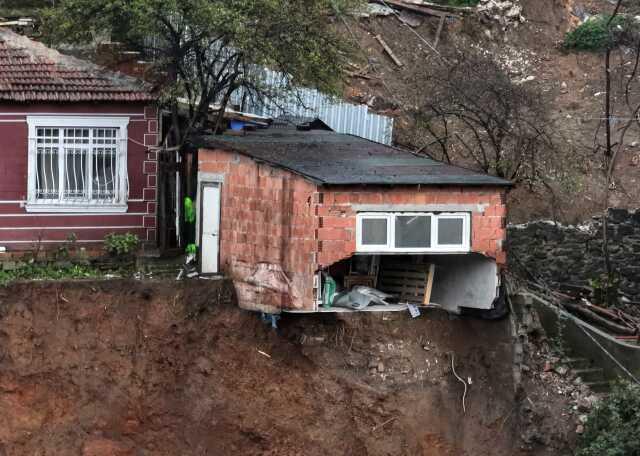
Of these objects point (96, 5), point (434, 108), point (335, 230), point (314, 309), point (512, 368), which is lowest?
point (512, 368)

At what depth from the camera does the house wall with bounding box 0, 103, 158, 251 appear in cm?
1709

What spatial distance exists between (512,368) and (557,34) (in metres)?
14.8

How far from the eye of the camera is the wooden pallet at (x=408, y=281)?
48.5 ft

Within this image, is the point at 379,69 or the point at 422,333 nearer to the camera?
the point at 422,333

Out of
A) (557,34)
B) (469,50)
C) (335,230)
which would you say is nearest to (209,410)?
(335,230)

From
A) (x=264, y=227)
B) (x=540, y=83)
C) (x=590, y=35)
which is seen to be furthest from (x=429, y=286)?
(x=590, y=35)

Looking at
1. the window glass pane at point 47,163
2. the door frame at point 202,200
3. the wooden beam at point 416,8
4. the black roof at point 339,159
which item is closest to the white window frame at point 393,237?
the black roof at point 339,159

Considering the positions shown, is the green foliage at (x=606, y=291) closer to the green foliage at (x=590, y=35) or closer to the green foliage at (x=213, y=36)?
the green foliage at (x=213, y=36)

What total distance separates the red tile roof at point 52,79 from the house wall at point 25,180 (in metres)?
0.22

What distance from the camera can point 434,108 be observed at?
19.0 meters

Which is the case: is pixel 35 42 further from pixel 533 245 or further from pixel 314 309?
pixel 533 245

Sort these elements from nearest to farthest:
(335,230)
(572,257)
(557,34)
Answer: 1. (335,230)
2. (572,257)
3. (557,34)

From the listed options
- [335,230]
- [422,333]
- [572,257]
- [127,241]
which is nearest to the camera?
[335,230]

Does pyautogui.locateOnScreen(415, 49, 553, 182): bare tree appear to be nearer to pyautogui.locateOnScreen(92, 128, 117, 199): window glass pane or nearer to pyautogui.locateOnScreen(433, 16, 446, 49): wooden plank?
pyautogui.locateOnScreen(433, 16, 446, 49): wooden plank
